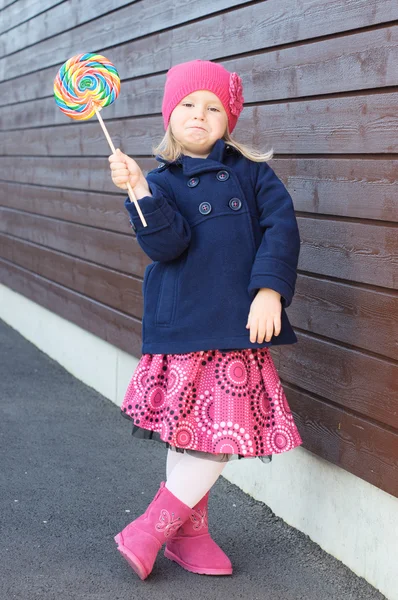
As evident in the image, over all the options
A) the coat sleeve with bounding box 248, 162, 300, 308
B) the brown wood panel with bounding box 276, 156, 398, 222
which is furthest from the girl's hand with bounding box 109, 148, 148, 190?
the brown wood panel with bounding box 276, 156, 398, 222

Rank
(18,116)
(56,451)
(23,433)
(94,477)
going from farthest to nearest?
(18,116) → (23,433) → (56,451) → (94,477)

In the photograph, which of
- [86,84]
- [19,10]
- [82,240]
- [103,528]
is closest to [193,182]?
[86,84]

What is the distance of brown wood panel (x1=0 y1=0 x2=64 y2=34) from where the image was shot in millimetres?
6434

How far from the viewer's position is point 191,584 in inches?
117

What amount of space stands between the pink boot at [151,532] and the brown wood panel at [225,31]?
1518 millimetres

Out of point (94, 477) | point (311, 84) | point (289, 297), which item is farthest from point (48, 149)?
point (289, 297)

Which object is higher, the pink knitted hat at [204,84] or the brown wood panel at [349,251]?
the pink knitted hat at [204,84]

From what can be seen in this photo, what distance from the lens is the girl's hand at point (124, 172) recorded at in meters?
2.74

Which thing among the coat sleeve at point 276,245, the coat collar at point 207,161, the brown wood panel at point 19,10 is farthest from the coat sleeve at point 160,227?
the brown wood panel at point 19,10

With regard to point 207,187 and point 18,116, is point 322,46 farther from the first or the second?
point 18,116

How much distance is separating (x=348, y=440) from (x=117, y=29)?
3.01m

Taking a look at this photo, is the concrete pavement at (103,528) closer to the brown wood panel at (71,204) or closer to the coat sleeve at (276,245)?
the coat sleeve at (276,245)

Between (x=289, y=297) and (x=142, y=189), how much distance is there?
0.55 m

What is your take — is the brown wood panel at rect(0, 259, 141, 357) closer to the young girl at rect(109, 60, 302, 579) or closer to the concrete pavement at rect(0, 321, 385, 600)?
the concrete pavement at rect(0, 321, 385, 600)
